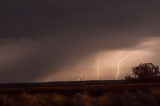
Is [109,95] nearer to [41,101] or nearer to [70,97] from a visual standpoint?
[70,97]

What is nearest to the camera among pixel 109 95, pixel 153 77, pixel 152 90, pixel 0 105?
pixel 0 105

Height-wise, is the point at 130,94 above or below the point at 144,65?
below

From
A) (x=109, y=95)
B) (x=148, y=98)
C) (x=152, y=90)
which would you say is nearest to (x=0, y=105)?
(x=109, y=95)

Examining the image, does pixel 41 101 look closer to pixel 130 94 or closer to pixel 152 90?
pixel 130 94

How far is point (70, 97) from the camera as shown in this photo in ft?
139

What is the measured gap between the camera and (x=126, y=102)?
40156 mm

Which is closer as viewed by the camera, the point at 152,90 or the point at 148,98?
the point at 148,98

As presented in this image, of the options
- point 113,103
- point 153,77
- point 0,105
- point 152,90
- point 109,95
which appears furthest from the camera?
point 153,77

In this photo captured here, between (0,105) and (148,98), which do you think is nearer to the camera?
(0,105)

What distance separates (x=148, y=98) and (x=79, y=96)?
6536 mm

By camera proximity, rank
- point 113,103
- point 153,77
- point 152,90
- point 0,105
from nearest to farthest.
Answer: point 0,105
point 113,103
point 152,90
point 153,77

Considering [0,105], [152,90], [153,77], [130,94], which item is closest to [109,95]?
[130,94]

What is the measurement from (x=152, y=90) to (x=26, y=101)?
48.5ft

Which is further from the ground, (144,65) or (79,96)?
(144,65)
